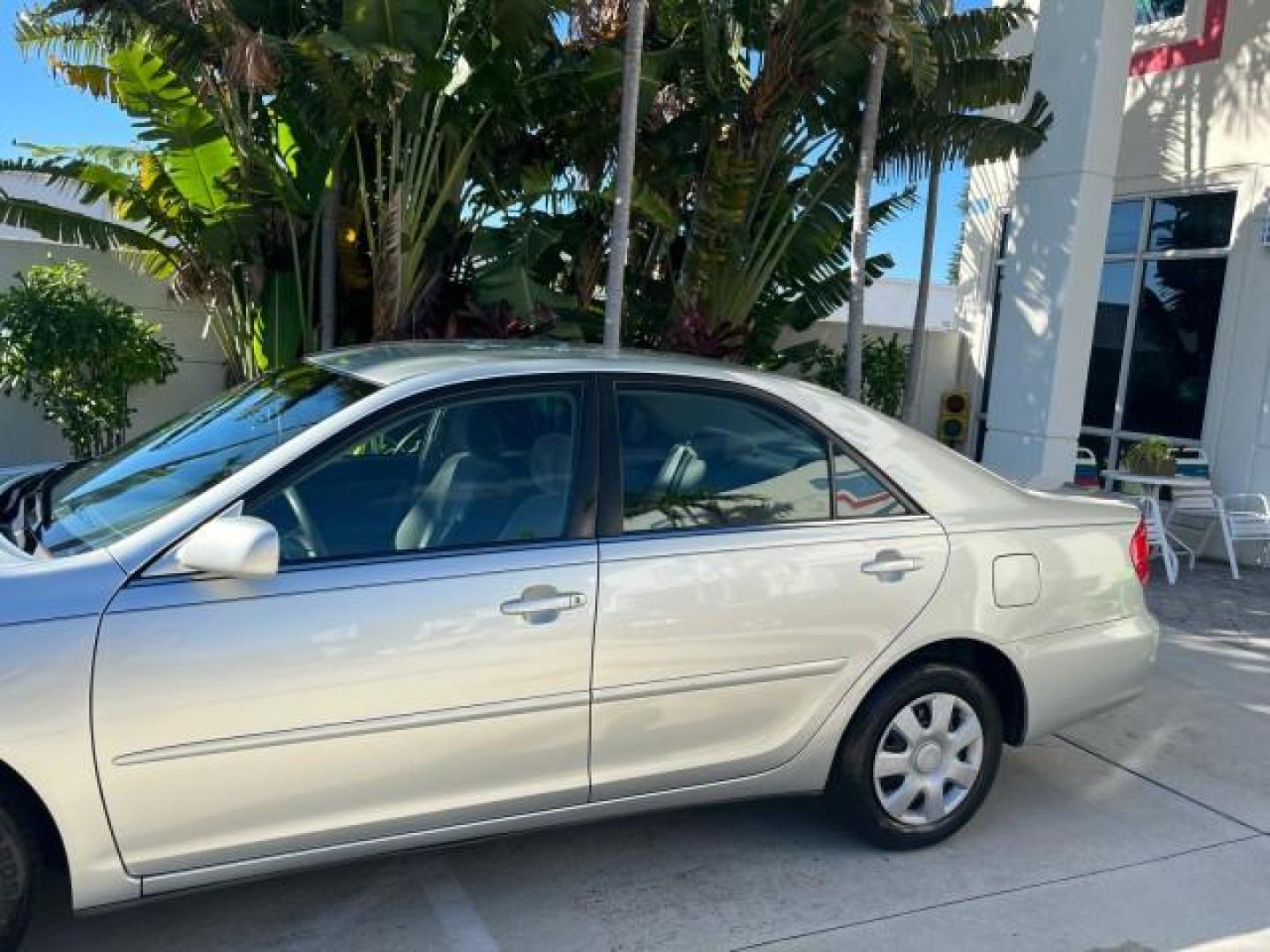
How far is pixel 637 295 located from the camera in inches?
391

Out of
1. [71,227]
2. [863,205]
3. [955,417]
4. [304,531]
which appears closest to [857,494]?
[304,531]

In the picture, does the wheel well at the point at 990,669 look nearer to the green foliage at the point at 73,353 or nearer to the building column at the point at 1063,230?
the building column at the point at 1063,230

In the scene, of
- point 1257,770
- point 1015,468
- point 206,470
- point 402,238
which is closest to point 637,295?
point 402,238

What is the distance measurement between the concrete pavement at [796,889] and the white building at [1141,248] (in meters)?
3.89

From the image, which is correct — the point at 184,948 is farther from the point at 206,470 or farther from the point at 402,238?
the point at 402,238

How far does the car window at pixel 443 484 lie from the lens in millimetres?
2861

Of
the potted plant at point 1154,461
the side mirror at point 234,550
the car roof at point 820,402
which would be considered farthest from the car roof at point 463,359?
the potted plant at point 1154,461

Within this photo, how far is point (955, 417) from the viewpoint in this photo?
12.7 meters

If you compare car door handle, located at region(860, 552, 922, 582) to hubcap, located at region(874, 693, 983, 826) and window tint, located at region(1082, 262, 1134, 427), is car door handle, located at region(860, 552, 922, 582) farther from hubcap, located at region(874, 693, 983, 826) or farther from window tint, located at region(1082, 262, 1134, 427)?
window tint, located at region(1082, 262, 1134, 427)

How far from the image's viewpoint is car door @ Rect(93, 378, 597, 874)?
259 cm

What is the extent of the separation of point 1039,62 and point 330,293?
5950mm

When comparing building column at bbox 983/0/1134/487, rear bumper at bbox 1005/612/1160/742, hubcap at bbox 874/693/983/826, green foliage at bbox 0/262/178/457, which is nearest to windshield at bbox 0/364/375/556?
hubcap at bbox 874/693/983/826

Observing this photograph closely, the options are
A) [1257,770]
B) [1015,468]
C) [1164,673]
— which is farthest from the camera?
[1015,468]

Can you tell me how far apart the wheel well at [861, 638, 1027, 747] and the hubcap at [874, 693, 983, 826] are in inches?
5.2
